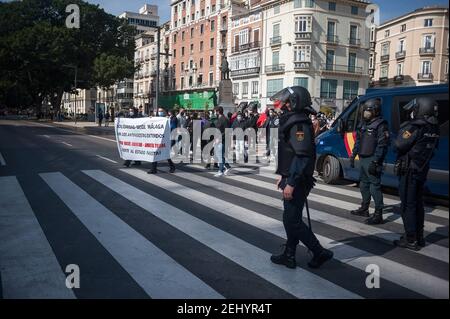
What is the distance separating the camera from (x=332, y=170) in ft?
31.7

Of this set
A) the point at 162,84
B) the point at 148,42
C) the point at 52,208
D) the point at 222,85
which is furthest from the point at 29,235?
the point at 148,42

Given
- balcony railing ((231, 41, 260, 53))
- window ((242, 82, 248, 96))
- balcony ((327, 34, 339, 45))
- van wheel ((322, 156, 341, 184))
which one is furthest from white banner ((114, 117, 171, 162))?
window ((242, 82, 248, 96))

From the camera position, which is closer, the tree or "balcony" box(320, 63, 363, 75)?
the tree

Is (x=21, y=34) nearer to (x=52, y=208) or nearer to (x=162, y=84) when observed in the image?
(x=162, y=84)

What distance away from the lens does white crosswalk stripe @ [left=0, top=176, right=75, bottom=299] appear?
3.69 metres

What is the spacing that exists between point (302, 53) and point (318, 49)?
2.06 meters

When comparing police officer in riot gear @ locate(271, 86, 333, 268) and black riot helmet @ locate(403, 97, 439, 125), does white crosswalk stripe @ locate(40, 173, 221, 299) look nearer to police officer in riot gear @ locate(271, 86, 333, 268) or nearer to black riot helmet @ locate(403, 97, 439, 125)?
police officer in riot gear @ locate(271, 86, 333, 268)

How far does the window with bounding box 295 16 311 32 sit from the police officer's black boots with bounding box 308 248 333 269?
46455mm

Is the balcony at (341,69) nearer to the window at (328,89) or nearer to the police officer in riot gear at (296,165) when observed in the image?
the window at (328,89)

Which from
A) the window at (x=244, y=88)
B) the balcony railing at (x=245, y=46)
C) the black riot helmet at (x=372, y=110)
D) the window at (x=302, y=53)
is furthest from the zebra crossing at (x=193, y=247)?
the window at (x=244, y=88)

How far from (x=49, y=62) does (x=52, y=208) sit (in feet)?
148

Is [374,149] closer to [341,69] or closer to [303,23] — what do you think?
[303,23]

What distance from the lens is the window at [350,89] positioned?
50031 mm
